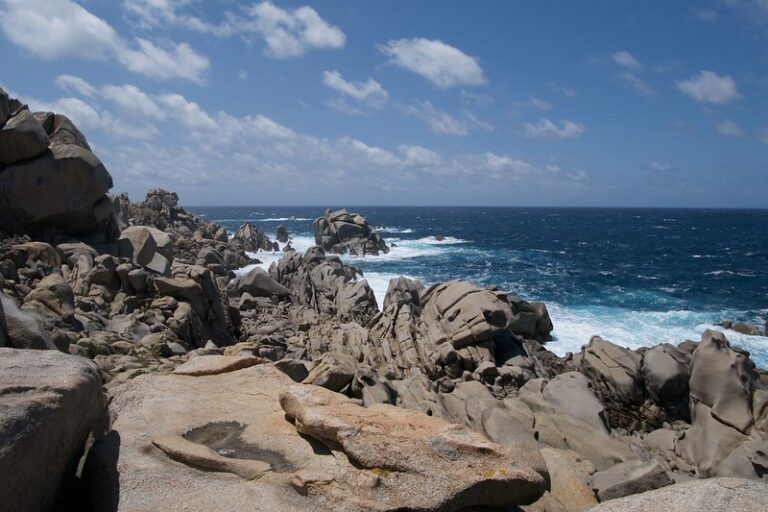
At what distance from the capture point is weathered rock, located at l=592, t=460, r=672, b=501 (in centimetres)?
889

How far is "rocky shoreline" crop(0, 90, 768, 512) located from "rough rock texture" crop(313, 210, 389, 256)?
36.8m

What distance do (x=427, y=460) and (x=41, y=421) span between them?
4443mm

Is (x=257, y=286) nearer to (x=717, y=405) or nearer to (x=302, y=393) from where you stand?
(x=717, y=405)

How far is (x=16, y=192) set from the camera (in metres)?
23.1

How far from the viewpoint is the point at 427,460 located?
6207 millimetres

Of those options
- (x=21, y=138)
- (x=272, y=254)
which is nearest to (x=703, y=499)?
(x=21, y=138)

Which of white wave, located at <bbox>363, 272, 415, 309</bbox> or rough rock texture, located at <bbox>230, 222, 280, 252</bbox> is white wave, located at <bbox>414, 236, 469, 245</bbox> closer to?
rough rock texture, located at <bbox>230, 222, 280, 252</bbox>

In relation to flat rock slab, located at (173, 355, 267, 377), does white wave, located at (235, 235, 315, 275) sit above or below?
below

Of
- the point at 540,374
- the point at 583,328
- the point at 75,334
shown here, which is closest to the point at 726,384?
the point at 540,374

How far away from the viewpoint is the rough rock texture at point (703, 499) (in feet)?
15.3

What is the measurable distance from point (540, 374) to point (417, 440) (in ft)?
58.5

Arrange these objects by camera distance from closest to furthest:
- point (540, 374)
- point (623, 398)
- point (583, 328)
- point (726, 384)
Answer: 1. point (726, 384)
2. point (623, 398)
3. point (540, 374)
4. point (583, 328)

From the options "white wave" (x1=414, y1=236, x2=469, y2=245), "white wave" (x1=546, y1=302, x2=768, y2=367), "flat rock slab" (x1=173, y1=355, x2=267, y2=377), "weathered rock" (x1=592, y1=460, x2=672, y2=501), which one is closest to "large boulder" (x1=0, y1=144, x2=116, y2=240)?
"flat rock slab" (x1=173, y1=355, x2=267, y2=377)

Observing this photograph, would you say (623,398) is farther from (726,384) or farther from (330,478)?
(330,478)
